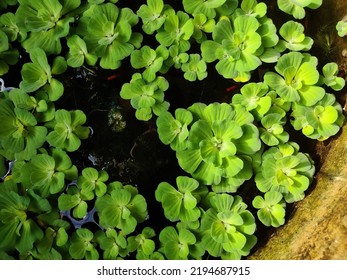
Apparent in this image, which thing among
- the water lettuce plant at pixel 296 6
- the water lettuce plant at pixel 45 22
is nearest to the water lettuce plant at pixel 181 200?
the water lettuce plant at pixel 45 22

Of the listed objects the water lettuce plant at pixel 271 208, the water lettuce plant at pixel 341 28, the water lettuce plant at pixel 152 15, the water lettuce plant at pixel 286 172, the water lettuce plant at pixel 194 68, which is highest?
the water lettuce plant at pixel 152 15

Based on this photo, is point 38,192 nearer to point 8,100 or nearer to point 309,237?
point 8,100

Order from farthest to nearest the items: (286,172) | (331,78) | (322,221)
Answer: (331,78)
(286,172)
(322,221)

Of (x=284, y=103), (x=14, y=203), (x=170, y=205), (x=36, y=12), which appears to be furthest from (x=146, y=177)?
(x=36, y=12)

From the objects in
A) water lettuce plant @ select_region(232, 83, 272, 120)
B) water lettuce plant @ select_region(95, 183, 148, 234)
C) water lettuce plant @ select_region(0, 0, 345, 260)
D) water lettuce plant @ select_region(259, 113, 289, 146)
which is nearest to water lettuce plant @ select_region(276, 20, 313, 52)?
water lettuce plant @ select_region(0, 0, 345, 260)

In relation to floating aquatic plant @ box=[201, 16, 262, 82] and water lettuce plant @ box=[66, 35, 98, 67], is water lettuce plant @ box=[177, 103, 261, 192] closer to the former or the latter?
floating aquatic plant @ box=[201, 16, 262, 82]

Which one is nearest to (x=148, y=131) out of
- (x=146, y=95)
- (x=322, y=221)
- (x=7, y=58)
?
(x=146, y=95)

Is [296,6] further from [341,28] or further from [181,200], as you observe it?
[181,200]

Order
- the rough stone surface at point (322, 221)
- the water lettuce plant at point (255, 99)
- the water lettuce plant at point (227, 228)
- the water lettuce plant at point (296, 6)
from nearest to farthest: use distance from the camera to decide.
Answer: the rough stone surface at point (322, 221) < the water lettuce plant at point (227, 228) < the water lettuce plant at point (255, 99) < the water lettuce plant at point (296, 6)

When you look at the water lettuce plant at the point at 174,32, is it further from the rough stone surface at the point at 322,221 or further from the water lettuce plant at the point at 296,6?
the rough stone surface at the point at 322,221
